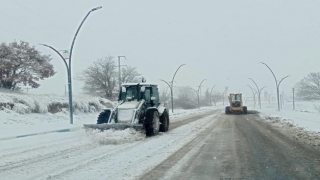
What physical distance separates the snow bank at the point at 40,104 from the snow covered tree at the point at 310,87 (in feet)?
269

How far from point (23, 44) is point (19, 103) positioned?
1031cm

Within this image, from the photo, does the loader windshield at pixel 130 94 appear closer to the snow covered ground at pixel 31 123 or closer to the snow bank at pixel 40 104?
the snow covered ground at pixel 31 123

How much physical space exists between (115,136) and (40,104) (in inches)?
679

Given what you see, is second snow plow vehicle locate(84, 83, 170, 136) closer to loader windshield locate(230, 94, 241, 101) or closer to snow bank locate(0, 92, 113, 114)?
snow bank locate(0, 92, 113, 114)

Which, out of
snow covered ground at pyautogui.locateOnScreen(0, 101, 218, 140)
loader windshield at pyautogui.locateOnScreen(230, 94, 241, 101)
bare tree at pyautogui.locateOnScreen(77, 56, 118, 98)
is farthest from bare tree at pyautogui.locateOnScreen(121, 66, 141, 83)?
snow covered ground at pyautogui.locateOnScreen(0, 101, 218, 140)

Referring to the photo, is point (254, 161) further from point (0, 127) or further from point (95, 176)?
point (0, 127)

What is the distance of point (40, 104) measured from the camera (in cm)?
2880

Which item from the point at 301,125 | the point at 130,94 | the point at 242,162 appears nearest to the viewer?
the point at 242,162

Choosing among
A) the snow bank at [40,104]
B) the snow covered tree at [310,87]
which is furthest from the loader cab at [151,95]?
the snow covered tree at [310,87]

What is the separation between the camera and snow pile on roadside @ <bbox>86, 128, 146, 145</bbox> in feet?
43.4

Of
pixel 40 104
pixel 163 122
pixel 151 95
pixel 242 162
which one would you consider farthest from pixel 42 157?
pixel 40 104

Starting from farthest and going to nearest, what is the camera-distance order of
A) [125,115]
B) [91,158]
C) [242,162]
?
1. [125,115]
2. [91,158]
3. [242,162]

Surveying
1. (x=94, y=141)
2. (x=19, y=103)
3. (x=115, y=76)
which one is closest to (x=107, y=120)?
(x=94, y=141)

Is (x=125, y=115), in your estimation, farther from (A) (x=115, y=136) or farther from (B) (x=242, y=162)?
(B) (x=242, y=162)
